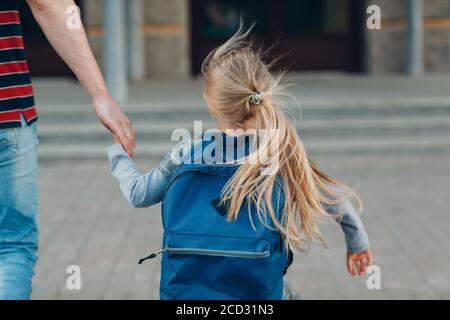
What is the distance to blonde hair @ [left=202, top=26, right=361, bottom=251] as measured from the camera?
8.38 feet

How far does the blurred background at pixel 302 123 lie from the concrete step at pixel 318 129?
14 millimetres

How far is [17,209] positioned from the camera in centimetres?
286

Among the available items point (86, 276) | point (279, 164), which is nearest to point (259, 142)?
point (279, 164)

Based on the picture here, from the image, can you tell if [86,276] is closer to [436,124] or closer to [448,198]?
[448,198]

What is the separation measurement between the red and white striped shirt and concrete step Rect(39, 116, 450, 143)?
6.71m

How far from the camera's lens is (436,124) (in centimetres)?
966

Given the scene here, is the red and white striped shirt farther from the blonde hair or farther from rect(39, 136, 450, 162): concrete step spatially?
rect(39, 136, 450, 162): concrete step

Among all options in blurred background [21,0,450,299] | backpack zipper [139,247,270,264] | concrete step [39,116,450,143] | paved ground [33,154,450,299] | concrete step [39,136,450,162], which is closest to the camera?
backpack zipper [139,247,270,264]

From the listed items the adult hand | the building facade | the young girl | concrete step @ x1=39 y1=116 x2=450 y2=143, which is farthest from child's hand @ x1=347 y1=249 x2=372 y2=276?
the building facade

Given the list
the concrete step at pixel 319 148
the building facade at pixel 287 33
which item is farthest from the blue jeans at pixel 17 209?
the building facade at pixel 287 33

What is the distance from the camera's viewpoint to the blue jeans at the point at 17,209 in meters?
2.81

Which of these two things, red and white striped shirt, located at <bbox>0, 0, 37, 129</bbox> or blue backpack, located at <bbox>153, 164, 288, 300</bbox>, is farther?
red and white striped shirt, located at <bbox>0, 0, 37, 129</bbox>

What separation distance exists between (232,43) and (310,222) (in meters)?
0.59

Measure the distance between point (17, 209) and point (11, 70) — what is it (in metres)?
0.44
